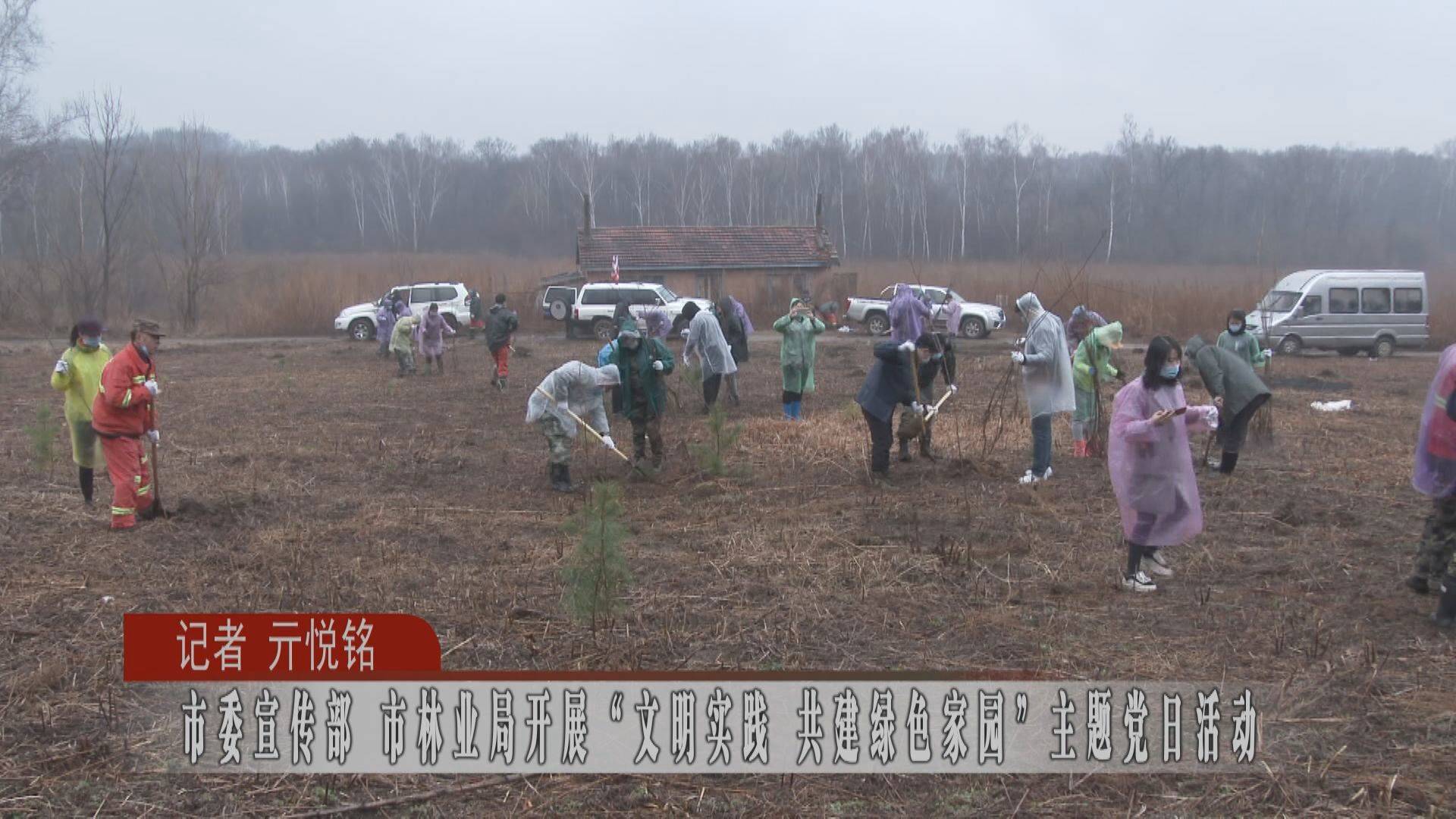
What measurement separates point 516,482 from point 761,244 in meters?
28.0

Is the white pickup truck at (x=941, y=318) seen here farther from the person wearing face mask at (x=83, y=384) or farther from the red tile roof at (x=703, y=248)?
the person wearing face mask at (x=83, y=384)

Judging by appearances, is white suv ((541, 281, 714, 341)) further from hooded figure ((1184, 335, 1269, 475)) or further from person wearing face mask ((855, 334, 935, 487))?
hooded figure ((1184, 335, 1269, 475))

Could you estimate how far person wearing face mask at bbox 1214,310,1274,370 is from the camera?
10164 mm

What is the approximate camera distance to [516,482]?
9.70 meters

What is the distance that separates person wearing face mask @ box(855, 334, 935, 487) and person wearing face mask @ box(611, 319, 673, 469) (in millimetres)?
1632

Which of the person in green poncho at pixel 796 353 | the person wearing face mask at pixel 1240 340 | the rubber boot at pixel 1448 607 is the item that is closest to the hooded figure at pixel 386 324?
the person in green poncho at pixel 796 353

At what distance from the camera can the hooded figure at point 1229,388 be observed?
898cm

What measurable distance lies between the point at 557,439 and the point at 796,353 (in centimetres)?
418

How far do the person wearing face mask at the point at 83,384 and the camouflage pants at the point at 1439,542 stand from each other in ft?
26.9

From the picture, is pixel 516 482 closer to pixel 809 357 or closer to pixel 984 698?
pixel 809 357

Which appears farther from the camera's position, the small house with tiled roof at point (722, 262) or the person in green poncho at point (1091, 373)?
the small house with tiled roof at point (722, 262)

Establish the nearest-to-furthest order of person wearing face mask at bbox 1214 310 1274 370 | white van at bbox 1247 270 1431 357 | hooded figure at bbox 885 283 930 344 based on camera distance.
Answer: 1. person wearing face mask at bbox 1214 310 1274 370
2. hooded figure at bbox 885 283 930 344
3. white van at bbox 1247 270 1431 357

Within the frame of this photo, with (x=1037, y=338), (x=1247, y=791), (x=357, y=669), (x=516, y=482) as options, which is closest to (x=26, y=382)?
(x=516, y=482)

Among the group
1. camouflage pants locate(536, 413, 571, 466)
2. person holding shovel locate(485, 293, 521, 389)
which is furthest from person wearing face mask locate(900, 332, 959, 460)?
person holding shovel locate(485, 293, 521, 389)
